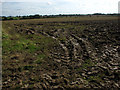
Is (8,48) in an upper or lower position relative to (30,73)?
upper

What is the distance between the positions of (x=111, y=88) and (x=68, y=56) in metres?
4.33

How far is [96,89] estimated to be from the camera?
5672mm

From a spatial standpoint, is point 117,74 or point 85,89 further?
point 117,74

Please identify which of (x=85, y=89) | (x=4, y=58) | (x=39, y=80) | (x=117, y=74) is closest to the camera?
(x=85, y=89)

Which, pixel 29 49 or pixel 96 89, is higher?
pixel 29 49

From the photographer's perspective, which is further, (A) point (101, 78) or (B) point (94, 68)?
(B) point (94, 68)

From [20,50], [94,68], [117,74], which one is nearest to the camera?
[117,74]

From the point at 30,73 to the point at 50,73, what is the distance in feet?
3.55

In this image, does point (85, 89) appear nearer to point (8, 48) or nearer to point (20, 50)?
point (20, 50)

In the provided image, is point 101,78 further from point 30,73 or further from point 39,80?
point 30,73

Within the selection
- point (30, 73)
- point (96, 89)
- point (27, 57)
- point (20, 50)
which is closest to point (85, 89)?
point (96, 89)

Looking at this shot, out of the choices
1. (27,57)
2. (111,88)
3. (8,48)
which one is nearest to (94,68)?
(111,88)

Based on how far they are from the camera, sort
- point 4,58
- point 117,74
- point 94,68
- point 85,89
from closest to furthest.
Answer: point 85,89
point 117,74
point 94,68
point 4,58

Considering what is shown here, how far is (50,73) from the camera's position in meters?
7.07
